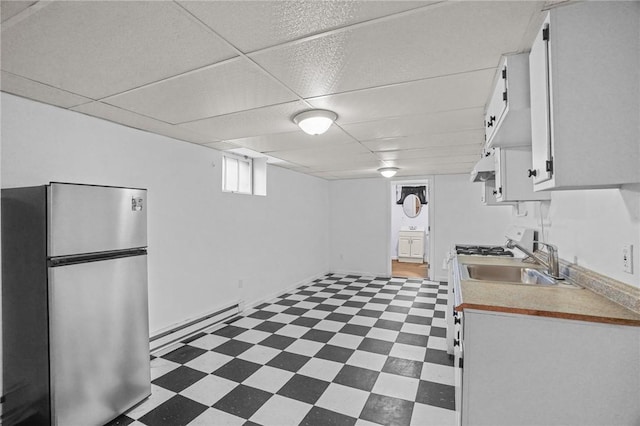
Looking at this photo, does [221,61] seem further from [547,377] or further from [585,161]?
[547,377]

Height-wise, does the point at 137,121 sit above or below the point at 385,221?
above

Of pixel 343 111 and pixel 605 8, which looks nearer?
pixel 605 8

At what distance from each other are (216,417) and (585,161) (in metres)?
2.60

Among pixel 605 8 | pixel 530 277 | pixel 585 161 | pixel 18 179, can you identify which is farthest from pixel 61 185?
pixel 530 277

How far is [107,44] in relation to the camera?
4.74 feet

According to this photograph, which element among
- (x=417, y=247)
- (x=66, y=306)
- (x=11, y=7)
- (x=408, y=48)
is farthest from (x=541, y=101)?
(x=417, y=247)

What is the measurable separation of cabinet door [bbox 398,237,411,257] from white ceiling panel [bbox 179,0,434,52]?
792cm

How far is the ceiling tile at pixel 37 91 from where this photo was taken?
183 cm

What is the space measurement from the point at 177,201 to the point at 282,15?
262 cm

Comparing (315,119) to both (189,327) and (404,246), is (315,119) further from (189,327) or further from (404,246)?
(404,246)

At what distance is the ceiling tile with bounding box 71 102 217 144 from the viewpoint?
2.32 meters

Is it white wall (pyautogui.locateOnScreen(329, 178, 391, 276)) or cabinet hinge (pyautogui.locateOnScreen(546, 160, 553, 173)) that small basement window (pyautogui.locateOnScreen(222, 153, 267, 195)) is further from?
cabinet hinge (pyautogui.locateOnScreen(546, 160, 553, 173))

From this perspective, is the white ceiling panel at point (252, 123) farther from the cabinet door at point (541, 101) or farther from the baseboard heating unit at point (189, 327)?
the baseboard heating unit at point (189, 327)

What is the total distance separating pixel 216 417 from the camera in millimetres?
2080
